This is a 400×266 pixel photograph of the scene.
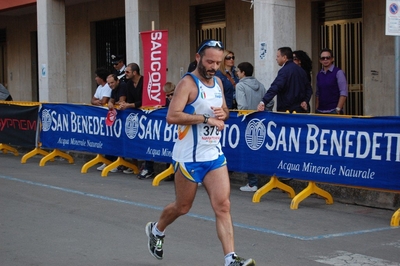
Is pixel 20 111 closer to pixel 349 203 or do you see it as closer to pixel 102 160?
pixel 102 160

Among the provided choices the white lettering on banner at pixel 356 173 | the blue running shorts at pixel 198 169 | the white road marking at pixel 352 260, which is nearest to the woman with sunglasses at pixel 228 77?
the white lettering on banner at pixel 356 173

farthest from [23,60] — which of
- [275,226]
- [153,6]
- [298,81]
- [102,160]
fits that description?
[275,226]

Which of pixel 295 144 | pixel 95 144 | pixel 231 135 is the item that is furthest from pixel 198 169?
pixel 95 144

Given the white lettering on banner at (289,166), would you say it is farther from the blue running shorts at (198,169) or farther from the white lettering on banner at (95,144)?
the white lettering on banner at (95,144)

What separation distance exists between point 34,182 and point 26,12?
50.0ft

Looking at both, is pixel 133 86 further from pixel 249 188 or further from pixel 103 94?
pixel 249 188

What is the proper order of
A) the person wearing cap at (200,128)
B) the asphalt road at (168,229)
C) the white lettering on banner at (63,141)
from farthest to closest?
1. the white lettering on banner at (63,141)
2. the asphalt road at (168,229)
3. the person wearing cap at (200,128)

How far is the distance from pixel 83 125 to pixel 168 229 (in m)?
6.38

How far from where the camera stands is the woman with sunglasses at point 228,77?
12578mm

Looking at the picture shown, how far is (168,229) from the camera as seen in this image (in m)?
8.53

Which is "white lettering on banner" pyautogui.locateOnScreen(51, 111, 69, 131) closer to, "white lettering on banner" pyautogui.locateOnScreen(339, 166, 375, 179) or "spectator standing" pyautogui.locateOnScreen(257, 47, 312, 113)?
"spectator standing" pyautogui.locateOnScreen(257, 47, 312, 113)

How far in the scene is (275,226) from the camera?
29.1ft

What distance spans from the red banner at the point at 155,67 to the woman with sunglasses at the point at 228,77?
39.9 inches

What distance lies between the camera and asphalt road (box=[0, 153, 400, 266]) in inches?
284
